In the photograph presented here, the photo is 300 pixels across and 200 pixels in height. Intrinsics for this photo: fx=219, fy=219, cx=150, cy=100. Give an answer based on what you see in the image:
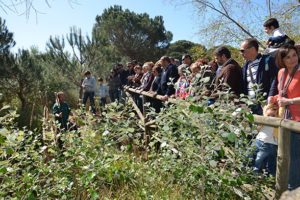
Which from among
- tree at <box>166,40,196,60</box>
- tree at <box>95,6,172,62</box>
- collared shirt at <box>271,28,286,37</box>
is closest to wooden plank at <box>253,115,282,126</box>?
collared shirt at <box>271,28,286,37</box>

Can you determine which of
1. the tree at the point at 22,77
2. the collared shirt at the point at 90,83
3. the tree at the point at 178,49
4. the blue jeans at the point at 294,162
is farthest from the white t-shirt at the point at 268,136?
the tree at the point at 178,49

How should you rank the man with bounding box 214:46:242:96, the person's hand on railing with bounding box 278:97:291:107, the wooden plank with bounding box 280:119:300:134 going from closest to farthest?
the wooden plank with bounding box 280:119:300:134
the person's hand on railing with bounding box 278:97:291:107
the man with bounding box 214:46:242:96

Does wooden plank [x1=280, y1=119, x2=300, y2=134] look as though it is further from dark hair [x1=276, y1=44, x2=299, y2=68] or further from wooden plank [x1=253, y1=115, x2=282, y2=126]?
dark hair [x1=276, y1=44, x2=299, y2=68]

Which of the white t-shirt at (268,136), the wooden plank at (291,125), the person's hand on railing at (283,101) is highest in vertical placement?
the person's hand on railing at (283,101)

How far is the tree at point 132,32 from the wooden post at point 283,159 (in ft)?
77.0

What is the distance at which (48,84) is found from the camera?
43.9ft

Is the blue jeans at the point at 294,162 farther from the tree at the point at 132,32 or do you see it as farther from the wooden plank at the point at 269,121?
the tree at the point at 132,32

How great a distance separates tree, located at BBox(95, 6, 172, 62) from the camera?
2434 cm

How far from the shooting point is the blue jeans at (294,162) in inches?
59.0

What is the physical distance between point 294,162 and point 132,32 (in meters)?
24.9

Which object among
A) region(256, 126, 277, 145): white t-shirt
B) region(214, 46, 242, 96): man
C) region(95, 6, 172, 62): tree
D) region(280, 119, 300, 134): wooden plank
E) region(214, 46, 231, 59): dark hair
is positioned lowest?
region(256, 126, 277, 145): white t-shirt

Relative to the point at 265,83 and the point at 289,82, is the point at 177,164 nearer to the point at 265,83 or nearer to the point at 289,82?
the point at 289,82

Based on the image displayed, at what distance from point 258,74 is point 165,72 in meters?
1.92

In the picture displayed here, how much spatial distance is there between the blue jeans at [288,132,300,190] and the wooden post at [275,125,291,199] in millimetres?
27
